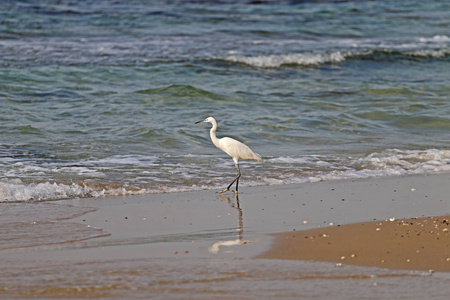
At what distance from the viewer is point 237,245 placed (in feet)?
17.8

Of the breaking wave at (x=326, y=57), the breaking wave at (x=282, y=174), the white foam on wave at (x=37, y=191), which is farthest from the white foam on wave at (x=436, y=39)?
the white foam on wave at (x=37, y=191)

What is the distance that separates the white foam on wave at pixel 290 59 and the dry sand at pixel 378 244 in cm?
1132

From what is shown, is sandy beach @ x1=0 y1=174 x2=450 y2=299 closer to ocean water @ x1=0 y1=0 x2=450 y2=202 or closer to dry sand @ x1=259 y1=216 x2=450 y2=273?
dry sand @ x1=259 y1=216 x2=450 y2=273

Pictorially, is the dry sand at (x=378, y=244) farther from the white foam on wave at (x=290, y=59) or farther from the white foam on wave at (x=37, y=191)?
the white foam on wave at (x=290, y=59)

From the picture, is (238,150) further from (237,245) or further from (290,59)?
(290,59)

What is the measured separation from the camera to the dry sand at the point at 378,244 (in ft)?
16.3

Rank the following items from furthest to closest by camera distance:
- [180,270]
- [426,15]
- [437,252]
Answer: [426,15], [437,252], [180,270]

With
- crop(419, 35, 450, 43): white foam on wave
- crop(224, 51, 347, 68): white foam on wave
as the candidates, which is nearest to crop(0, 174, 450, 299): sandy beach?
crop(224, 51, 347, 68): white foam on wave

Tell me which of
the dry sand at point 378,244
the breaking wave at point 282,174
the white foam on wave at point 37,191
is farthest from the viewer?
the breaking wave at point 282,174

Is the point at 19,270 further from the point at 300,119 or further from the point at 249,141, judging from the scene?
the point at 300,119

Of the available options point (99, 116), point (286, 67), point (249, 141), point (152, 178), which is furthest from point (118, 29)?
point (152, 178)

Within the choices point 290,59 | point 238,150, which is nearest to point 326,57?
point 290,59

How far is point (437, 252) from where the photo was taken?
5137mm

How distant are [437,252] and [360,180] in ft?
9.90
